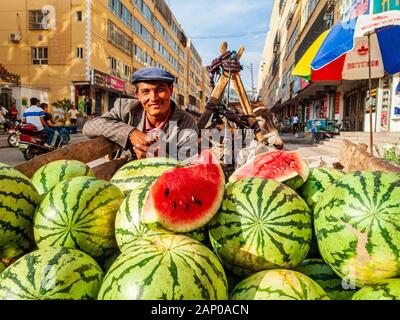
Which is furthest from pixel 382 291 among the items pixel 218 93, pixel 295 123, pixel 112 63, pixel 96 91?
pixel 112 63

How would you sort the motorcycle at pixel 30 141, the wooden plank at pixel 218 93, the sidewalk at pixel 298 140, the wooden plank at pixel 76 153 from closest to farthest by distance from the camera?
the wooden plank at pixel 76 153 → the wooden plank at pixel 218 93 → the motorcycle at pixel 30 141 → the sidewalk at pixel 298 140

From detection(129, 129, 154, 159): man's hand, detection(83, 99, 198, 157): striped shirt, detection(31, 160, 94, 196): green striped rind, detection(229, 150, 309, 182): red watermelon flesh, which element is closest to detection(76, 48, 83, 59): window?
detection(83, 99, 198, 157): striped shirt

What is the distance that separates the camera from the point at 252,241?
4.39 feet

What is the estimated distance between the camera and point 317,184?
1.80 metres

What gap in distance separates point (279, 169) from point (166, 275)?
1.02 meters

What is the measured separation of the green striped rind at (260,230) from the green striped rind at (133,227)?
93 mm

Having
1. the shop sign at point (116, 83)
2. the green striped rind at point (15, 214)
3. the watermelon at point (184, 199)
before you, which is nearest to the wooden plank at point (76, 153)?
the green striped rind at point (15, 214)

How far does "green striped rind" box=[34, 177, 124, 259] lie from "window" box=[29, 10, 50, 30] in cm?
3553

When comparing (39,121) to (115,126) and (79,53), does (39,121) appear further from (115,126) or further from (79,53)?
(79,53)

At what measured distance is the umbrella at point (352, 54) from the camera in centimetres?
667

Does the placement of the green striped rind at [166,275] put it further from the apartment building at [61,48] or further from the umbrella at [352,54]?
the apartment building at [61,48]

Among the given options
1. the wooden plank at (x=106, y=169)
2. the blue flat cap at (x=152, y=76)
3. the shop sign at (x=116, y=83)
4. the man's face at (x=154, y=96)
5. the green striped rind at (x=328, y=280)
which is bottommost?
the green striped rind at (x=328, y=280)

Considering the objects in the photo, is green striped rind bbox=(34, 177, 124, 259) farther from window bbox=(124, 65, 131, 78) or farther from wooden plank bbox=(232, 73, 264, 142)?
window bbox=(124, 65, 131, 78)
